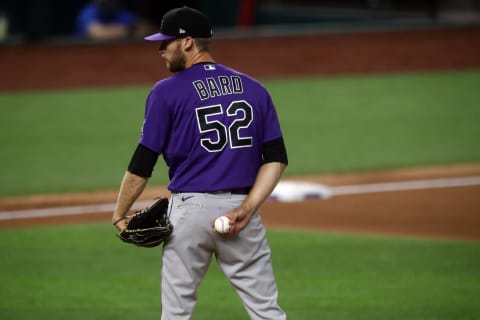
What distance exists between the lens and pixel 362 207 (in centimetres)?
972

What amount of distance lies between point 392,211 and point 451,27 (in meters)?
7.15

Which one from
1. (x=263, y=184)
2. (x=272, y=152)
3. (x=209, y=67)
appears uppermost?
(x=209, y=67)

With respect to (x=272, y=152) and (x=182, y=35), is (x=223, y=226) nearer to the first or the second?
(x=272, y=152)

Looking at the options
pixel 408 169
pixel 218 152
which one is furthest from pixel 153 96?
pixel 408 169

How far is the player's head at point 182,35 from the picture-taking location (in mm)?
4352

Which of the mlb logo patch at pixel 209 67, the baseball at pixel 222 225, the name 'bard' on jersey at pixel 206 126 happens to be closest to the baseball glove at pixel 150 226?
the name 'bard' on jersey at pixel 206 126

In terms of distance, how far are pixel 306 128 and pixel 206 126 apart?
9.56 metres

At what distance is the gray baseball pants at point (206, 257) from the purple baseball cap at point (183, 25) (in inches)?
30.1

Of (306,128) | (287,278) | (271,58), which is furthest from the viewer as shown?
(271,58)

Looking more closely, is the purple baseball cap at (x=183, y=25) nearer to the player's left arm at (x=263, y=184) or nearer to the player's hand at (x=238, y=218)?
the player's left arm at (x=263, y=184)

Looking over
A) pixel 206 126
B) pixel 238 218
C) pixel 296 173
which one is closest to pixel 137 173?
pixel 206 126

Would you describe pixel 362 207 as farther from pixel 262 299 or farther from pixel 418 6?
pixel 418 6

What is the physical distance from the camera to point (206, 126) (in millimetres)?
4301

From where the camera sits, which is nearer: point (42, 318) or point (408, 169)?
point (42, 318)
